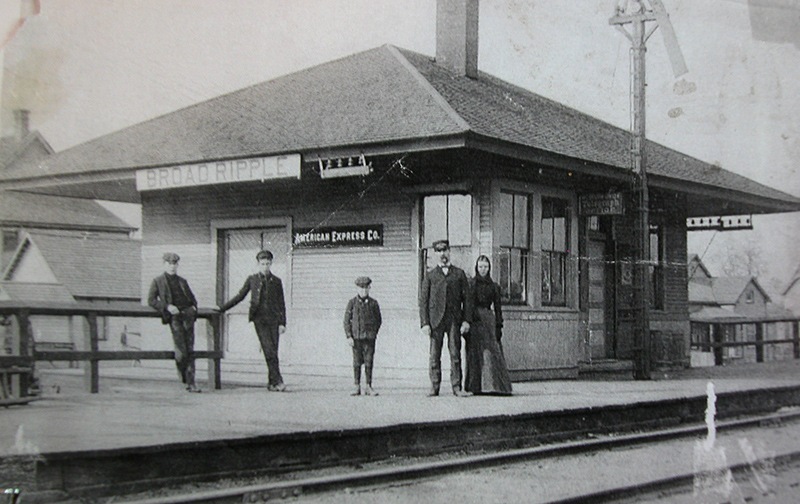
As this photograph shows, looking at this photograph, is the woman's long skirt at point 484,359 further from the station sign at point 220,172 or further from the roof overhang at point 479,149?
the station sign at point 220,172

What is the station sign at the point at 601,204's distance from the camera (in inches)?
526

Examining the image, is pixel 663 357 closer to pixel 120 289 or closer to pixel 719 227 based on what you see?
pixel 719 227

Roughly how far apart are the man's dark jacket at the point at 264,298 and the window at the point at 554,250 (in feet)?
15.1

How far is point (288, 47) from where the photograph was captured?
400 inches

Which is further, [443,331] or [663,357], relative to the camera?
[663,357]

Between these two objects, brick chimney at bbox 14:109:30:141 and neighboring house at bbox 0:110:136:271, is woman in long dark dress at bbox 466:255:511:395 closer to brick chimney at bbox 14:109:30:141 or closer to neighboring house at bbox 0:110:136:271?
brick chimney at bbox 14:109:30:141

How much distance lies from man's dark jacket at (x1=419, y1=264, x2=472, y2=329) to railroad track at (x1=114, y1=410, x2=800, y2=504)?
2.21 m

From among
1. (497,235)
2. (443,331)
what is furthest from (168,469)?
(497,235)

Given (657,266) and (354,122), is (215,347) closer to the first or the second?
(354,122)

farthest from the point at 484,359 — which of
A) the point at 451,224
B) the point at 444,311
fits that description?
the point at 451,224

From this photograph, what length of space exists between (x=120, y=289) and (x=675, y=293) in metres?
13.0

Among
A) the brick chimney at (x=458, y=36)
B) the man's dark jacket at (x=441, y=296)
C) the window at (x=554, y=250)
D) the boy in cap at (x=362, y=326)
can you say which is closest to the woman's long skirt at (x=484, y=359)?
the man's dark jacket at (x=441, y=296)

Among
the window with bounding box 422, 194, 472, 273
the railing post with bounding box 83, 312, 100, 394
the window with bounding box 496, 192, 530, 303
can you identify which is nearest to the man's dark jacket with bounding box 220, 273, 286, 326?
the railing post with bounding box 83, 312, 100, 394

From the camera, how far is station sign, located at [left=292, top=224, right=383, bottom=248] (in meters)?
13.0
